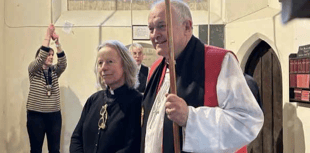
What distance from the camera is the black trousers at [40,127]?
495cm

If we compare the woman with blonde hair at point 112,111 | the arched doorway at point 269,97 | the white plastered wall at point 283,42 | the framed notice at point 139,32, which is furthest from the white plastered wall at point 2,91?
the woman with blonde hair at point 112,111

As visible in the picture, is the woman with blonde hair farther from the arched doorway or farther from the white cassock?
the arched doorway

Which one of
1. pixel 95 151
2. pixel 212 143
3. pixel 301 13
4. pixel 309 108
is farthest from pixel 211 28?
pixel 301 13

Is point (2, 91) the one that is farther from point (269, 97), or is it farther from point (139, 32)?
point (269, 97)

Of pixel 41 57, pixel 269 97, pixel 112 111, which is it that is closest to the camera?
pixel 112 111

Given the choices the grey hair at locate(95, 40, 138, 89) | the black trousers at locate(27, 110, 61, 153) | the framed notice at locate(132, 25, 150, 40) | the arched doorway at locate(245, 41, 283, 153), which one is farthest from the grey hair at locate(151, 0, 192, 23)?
the framed notice at locate(132, 25, 150, 40)

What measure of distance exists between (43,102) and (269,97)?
3.01 metres

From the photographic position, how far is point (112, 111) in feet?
6.93

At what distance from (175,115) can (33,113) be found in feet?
13.1

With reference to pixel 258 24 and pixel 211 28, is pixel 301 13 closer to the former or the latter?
pixel 258 24

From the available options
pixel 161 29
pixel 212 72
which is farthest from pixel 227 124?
pixel 161 29

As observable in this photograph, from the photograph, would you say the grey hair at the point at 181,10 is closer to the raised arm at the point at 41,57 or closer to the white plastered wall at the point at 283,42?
the white plastered wall at the point at 283,42

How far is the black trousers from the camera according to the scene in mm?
4953

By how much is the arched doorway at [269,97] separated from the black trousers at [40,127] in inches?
110
